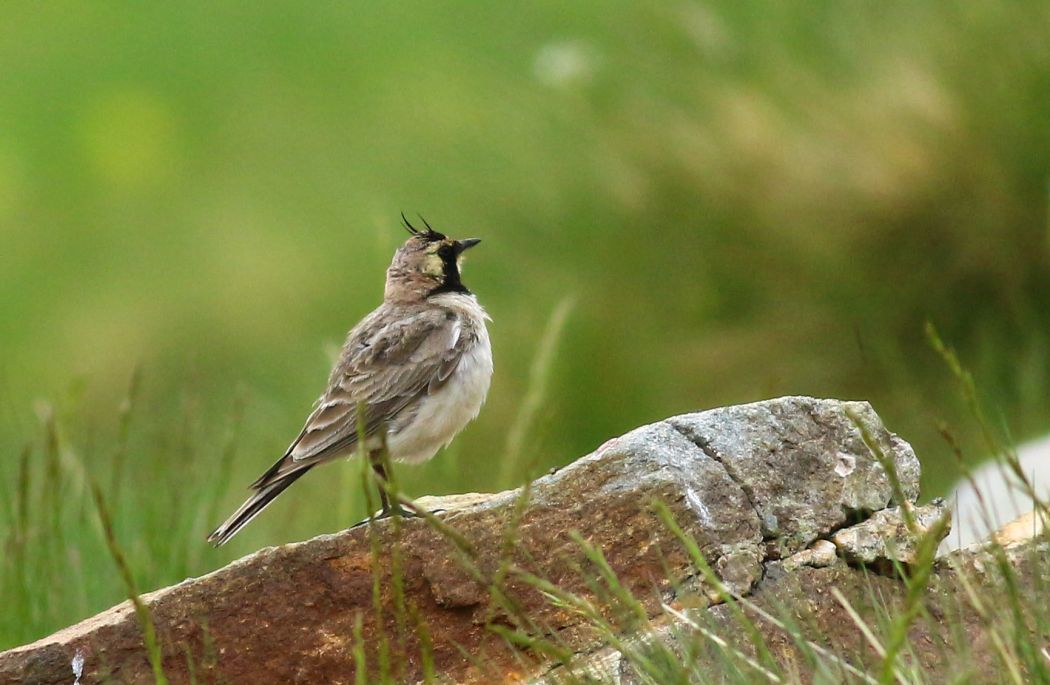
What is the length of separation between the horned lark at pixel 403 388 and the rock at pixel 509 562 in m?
1.31

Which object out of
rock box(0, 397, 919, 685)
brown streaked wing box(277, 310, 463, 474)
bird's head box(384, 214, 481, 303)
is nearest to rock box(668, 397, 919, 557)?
rock box(0, 397, 919, 685)

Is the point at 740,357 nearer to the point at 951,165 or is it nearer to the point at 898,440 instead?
the point at 951,165

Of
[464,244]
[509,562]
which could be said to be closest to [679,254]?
[464,244]

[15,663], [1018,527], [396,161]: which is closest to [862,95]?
[396,161]

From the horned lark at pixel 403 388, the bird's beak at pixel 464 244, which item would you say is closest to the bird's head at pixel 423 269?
the bird's beak at pixel 464 244

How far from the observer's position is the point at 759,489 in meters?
4.48

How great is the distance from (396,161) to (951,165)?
3.64 meters

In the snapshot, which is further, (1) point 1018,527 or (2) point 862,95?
(2) point 862,95

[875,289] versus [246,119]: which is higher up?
[246,119]

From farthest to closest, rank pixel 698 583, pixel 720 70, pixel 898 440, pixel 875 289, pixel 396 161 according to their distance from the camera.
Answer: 1. pixel 396 161
2. pixel 720 70
3. pixel 875 289
4. pixel 898 440
5. pixel 698 583

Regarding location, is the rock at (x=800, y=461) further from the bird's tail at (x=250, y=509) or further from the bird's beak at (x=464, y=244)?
the bird's beak at (x=464, y=244)

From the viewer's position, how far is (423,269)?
6.80 m

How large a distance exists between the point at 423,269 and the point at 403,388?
0.74 metres

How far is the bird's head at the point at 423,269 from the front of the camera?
6.78 m
